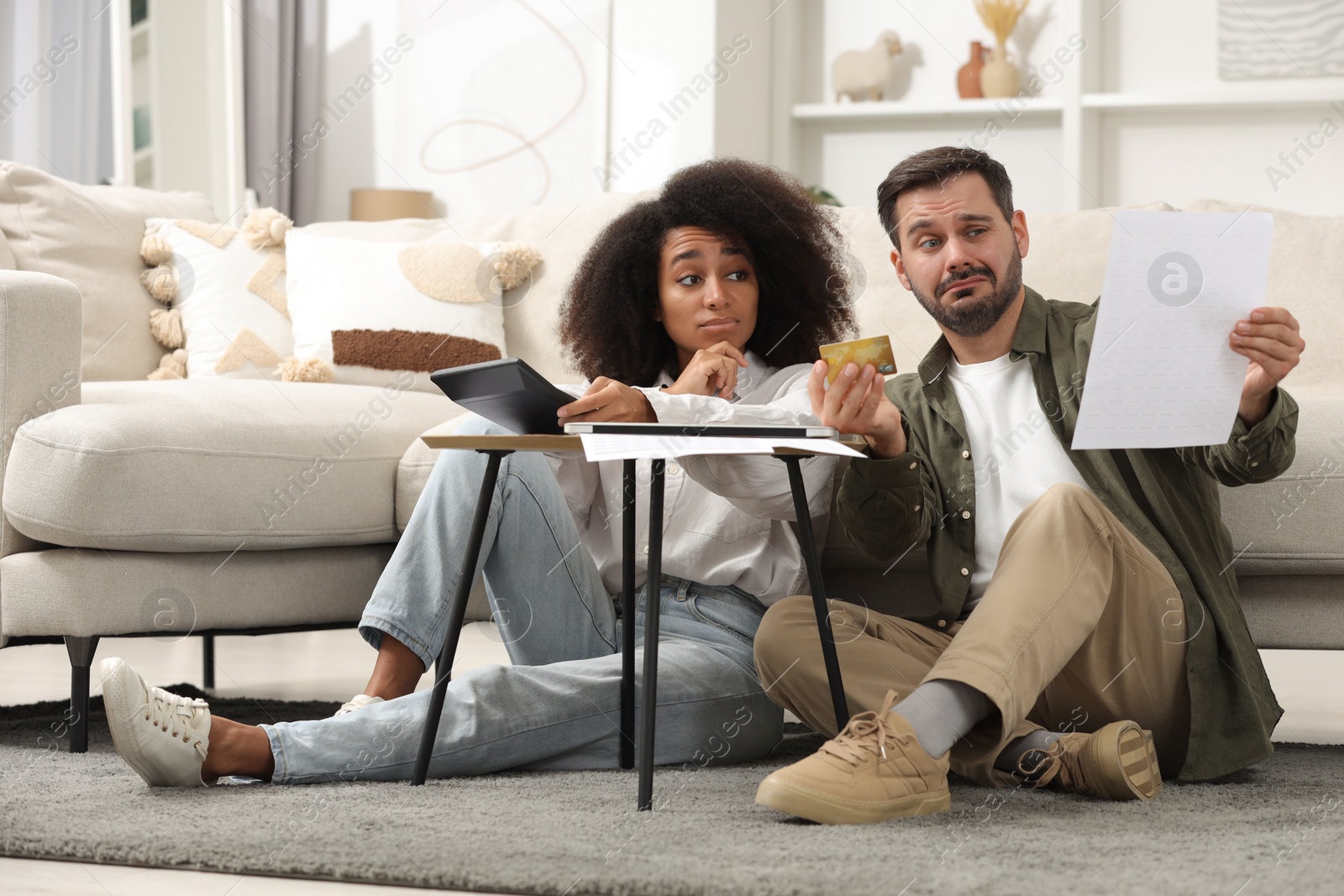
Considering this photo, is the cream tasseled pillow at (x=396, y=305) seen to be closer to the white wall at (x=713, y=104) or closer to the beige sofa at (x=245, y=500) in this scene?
the beige sofa at (x=245, y=500)

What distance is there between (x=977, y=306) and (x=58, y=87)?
3.12m

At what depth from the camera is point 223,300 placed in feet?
7.93

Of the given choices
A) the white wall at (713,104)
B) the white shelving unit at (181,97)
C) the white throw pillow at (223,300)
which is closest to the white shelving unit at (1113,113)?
the white wall at (713,104)

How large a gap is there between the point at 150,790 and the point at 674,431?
640 millimetres

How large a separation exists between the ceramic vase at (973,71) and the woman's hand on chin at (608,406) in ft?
11.0

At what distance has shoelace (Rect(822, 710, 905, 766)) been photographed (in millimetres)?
1145

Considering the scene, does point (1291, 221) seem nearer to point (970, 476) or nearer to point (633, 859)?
point (970, 476)

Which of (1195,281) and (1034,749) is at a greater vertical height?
(1195,281)

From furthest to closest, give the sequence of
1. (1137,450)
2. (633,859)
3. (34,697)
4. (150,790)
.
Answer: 1. (34,697)
2. (1137,450)
3. (150,790)
4. (633,859)

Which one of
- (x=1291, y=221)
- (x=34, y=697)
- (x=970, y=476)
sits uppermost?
(x=1291, y=221)

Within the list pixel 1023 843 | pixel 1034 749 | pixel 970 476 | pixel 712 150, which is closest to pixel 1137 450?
pixel 970 476

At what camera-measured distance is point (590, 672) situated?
142cm

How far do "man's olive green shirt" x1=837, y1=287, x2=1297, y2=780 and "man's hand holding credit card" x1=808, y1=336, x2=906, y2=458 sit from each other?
103 mm

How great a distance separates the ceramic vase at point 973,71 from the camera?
430 centimetres
